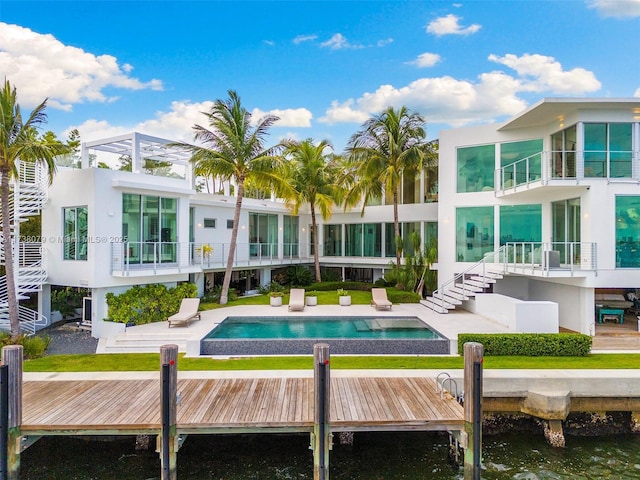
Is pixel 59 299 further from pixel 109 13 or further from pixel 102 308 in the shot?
pixel 109 13

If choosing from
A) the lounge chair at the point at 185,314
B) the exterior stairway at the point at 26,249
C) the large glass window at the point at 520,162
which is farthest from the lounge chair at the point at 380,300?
the exterior stairway at the point at 26,249

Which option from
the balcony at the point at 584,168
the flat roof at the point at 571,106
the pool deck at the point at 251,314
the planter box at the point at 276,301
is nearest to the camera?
the pool deck at the point at 251,314

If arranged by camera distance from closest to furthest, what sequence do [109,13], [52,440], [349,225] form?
[52,440] → [109,13] → [349,225]

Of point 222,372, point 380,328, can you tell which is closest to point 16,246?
point 222,372

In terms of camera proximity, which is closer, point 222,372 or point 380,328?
point 222,372

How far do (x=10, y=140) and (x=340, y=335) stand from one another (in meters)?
12.3

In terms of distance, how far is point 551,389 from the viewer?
9.68 metres

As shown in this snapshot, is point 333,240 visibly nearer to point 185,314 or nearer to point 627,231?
point 185,314

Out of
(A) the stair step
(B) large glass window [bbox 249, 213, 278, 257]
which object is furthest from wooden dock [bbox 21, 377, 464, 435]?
(B) large glass window [bbox 249, 213, 278, 257]

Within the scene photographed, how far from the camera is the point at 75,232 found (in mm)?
16656

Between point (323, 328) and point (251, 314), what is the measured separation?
3507 millimetres

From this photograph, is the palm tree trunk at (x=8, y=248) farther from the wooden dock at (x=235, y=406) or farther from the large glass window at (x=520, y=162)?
the large glass window at (x=520, y=162)

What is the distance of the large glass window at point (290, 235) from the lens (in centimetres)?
2770

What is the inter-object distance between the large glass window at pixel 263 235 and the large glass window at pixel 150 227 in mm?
6526
